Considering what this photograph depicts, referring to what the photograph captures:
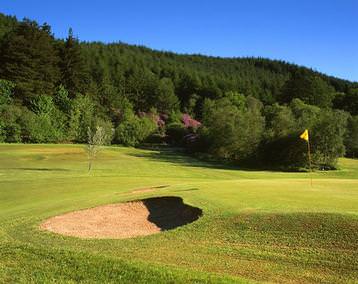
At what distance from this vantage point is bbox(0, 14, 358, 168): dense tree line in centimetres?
6166

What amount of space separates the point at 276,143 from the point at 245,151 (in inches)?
241

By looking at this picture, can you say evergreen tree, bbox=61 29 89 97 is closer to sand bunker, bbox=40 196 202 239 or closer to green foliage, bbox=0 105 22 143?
green foliage, bbox=0 105 22 143

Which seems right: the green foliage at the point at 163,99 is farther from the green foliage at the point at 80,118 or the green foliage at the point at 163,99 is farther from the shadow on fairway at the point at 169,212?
the shadow on fairway at the point at 169,212

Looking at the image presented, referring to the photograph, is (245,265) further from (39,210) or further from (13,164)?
(13,164)

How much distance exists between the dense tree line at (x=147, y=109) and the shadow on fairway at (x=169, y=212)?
130ft

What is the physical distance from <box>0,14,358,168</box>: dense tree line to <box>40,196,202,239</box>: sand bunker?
1578 inches

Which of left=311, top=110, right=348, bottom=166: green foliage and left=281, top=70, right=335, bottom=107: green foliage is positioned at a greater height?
left=281, top=70, right=335, bottom=107: green foliage

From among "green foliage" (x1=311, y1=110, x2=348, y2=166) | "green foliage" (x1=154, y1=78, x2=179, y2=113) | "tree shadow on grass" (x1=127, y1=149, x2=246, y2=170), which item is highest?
"green foliage" (x1=154, y1=78, x2=179, y2=113)

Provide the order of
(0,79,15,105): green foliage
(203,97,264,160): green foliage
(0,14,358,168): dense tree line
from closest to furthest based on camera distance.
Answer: (0,14,358,168): dense tree line < (203,97,264,160): green foliage < (0,79,15,105): green foliage

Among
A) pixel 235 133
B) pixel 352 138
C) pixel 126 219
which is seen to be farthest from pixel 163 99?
pixel 126 219

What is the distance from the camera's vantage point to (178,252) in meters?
13.1

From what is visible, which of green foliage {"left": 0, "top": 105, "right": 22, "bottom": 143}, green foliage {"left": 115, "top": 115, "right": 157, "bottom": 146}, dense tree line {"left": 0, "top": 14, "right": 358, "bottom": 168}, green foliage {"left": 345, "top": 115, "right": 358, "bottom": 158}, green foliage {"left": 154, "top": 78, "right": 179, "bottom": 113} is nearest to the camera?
dense tree line {"left": 0, "top": 14, "right": 358, "bottom": 168}

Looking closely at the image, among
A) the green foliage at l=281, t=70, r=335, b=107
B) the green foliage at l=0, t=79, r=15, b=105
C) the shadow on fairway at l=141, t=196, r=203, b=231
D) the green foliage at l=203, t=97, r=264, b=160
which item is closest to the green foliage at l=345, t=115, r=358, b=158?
the green foliage at l=203, t=97, r=264, b=160

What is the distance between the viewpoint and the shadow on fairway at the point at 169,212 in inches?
666
